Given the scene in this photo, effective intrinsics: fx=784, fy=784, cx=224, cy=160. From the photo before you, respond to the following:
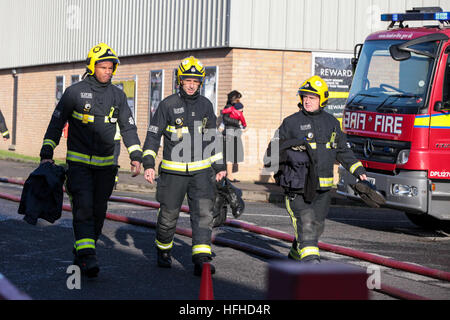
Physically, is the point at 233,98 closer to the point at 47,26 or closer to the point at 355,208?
the point at 355,208

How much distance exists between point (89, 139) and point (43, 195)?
669 millimetres

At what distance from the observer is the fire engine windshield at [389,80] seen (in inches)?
436

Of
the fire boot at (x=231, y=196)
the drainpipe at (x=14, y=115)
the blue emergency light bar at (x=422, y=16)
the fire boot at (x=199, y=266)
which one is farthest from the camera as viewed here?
the drainpipe at (x=14, y=115)

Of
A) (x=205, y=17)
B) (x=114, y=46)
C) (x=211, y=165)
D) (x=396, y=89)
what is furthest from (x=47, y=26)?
(x=211, y=165)

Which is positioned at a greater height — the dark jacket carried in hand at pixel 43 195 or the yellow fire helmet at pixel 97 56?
the yellow fire helmet at pixel 97 56

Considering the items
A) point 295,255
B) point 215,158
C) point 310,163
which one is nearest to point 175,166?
point 215,158

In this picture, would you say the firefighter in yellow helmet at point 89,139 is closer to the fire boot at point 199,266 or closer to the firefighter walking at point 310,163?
the fire boot at point 199,266

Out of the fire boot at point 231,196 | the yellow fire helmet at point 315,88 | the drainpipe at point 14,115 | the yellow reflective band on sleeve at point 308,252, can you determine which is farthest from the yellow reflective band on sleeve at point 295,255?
the drainpipe at point 14,115

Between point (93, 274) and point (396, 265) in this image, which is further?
point (396, 265)

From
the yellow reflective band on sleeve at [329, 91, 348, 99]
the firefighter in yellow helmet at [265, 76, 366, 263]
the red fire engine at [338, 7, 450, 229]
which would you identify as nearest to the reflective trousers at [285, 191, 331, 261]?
the firefighter in yellow helmet at [265, 76, 366, 263]

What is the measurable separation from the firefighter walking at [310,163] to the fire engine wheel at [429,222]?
5073 millimetres

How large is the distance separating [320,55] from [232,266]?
11764mm

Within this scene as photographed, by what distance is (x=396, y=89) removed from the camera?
11.4 metres

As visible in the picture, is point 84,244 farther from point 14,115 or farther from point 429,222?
point 14,115
